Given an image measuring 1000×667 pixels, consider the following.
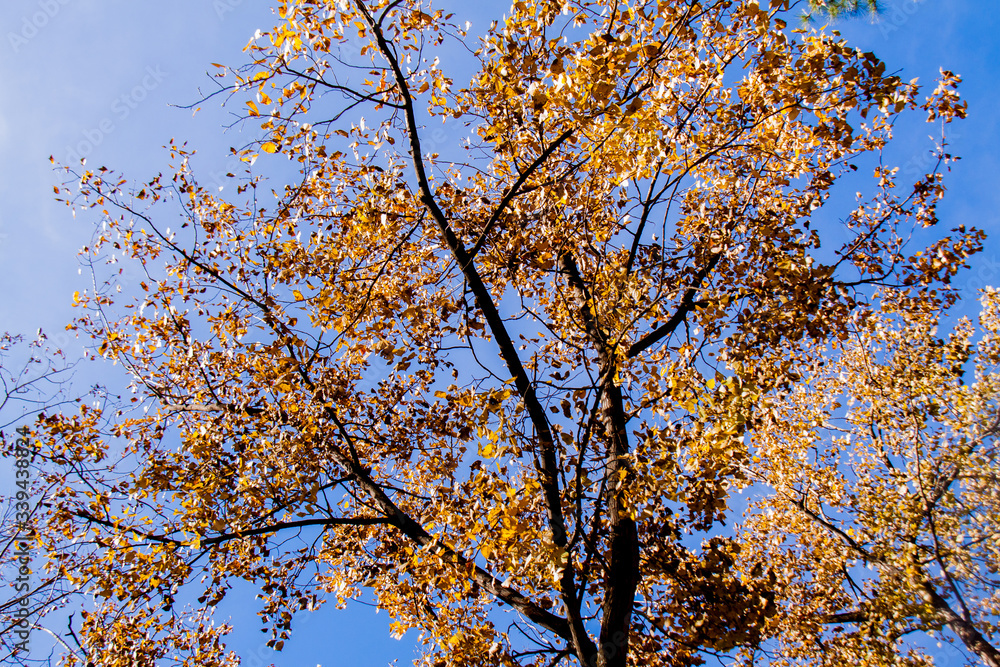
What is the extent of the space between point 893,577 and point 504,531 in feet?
33.5

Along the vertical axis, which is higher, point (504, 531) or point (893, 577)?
point (893, 577)

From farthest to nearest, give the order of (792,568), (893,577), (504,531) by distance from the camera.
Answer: (792,568)
(893,577)
(504,531)

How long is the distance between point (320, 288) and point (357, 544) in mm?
4617

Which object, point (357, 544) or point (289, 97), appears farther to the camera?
point (357, 544)

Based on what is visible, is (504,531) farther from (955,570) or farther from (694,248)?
(955,570)

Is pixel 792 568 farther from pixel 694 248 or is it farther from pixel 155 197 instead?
pixel 155 197

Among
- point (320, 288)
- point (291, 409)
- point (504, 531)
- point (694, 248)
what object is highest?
point (694, 248)

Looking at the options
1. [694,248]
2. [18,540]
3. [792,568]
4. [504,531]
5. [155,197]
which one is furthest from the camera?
[792,568]

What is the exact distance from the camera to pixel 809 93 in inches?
185

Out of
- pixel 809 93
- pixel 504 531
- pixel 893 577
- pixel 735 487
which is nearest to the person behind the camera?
pixel 504 531

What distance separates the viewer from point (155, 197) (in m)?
7.75

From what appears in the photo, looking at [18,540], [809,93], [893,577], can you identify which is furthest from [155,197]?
[893,577]

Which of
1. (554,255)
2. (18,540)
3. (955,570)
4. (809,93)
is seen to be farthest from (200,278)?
(955,570)

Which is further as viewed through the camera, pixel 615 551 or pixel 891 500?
pixel 891 500
